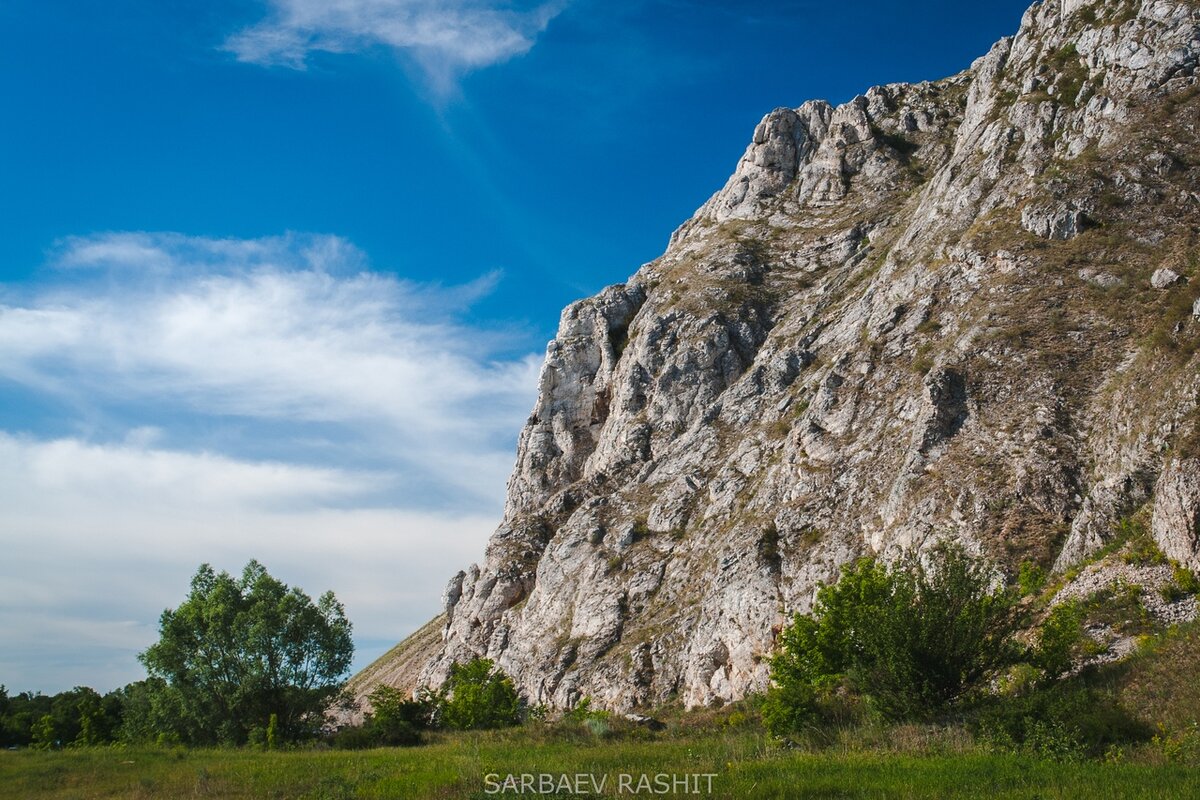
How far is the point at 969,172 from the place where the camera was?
6538 cm

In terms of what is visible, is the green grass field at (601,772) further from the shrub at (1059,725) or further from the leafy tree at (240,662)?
the leafy tree at (240,662)

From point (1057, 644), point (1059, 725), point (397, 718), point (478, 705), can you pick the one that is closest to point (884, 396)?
point (1057, 644)

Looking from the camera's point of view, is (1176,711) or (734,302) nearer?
(1176,711)

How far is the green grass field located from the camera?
14930 mm

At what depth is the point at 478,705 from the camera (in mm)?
43562

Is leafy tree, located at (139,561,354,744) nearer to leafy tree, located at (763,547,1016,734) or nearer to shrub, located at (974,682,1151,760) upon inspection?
leafy tree, located at (763,547,1016,734)

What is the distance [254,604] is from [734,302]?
52689mm

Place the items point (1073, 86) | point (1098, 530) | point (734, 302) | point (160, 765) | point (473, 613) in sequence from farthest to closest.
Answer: point (734, 302) < point (473, 613) < point (1073, 86) < point (1098, 530) < point (160, 765)

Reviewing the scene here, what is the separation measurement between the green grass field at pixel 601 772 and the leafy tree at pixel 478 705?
15594 mm

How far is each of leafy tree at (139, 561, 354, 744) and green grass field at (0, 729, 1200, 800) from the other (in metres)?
13.4

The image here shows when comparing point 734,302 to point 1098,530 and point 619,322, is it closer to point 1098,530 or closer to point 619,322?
point 619,322

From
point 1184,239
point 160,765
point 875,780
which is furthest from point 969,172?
point 160,765

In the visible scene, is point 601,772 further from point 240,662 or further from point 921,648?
point 240,662

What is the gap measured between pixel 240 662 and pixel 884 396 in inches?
1677
